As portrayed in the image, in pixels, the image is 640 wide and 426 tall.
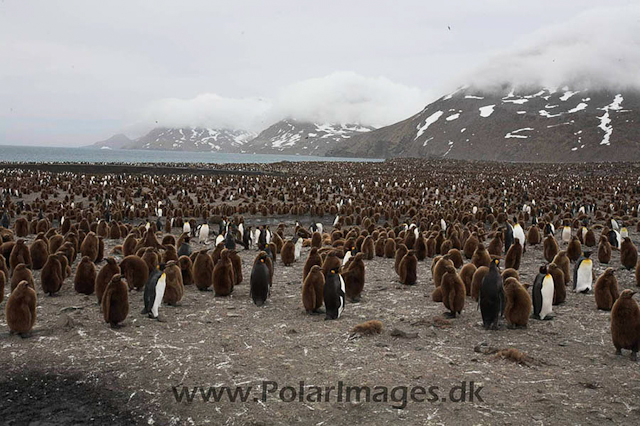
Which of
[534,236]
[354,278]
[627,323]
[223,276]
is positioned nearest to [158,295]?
[223,276]

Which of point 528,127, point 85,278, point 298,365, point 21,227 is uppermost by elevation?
point 528,127

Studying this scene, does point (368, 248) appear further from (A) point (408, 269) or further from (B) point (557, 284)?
(B) point (557, 284)

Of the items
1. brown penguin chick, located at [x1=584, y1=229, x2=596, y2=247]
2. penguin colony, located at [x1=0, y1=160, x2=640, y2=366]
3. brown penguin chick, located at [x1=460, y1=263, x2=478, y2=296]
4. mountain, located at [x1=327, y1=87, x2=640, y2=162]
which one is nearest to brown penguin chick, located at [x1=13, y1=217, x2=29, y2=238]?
penguin colony, located at [x1=0, y1=160, x2=640, y2=366]

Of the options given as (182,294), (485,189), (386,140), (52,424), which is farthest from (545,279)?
(386,140)

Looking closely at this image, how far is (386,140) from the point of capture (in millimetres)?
183625

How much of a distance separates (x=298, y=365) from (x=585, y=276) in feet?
22.1

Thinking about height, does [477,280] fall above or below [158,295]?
above

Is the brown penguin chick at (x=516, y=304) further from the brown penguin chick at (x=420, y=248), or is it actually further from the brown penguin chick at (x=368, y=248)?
the brown penguin chick at (x=368, y=248)

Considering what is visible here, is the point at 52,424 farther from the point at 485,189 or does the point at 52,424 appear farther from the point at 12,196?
the point at 485,189

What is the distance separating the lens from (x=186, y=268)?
34.0 feet

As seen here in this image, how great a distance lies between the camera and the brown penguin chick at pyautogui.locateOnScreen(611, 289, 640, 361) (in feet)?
20.7

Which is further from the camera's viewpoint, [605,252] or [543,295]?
[605,252]

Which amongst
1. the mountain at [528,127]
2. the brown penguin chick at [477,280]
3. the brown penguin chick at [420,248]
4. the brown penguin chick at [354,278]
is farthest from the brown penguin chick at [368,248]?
the mountain at [528,127]

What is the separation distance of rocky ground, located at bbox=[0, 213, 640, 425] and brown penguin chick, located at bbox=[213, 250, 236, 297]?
0.49 m
